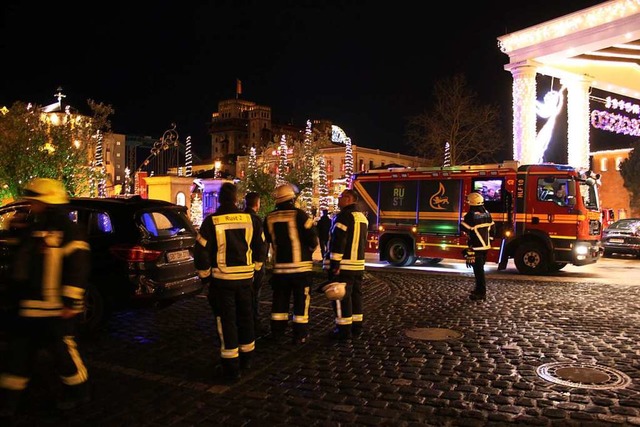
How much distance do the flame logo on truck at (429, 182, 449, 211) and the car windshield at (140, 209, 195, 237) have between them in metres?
9.06

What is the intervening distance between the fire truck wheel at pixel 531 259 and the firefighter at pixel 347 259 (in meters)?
8.34

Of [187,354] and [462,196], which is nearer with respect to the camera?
[187,354]

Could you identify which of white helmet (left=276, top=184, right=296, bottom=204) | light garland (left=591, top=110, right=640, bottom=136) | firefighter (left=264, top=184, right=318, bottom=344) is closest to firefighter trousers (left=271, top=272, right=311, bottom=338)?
firefighter (left=264, top=184, right=318, bottom=344)

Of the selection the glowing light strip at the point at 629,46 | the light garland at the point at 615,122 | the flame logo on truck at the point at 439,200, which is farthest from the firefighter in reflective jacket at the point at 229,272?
the light garland at the point at 615,122

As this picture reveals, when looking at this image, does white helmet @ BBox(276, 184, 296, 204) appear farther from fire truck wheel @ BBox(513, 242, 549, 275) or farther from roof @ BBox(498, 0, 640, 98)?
roof @ BBox(498, 0, 640, 98)

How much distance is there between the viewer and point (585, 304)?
949 centimetres

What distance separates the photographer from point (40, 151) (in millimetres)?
17594

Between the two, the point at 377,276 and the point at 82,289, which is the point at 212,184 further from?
the point at 82,289

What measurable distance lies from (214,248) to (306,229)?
145 centimetres

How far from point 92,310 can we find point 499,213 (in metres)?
10.8

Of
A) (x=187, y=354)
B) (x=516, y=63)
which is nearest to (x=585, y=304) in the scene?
(x=187, y=354)

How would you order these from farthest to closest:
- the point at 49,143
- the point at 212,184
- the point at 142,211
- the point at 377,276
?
1. the point at 212,184
2. the point at 49,143
3. the point at 377,276
4. the point at 142,211

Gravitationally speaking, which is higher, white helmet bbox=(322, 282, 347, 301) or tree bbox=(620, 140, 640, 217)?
tree bbox=(620, 140, 640, 217)

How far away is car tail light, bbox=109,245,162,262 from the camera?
716 cm
